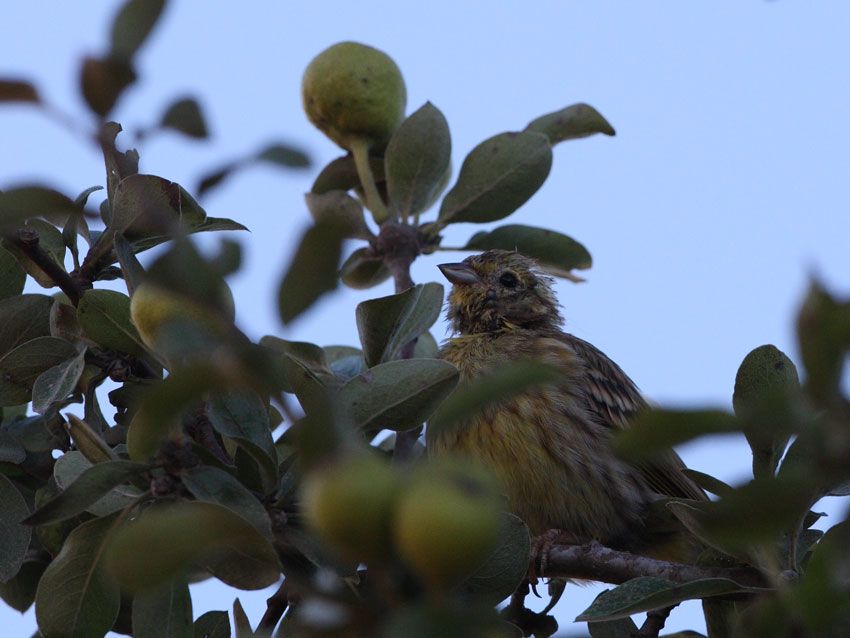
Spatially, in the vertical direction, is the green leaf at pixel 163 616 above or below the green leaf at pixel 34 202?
below

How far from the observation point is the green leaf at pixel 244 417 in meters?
2.22

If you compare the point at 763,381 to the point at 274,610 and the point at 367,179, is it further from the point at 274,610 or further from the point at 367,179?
the point at 367,179

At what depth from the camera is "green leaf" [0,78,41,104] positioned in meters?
1.21

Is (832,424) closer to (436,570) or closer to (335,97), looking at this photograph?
(436,570)

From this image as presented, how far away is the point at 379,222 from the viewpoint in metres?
4.31

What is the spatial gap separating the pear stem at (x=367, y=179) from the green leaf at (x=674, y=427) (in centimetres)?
335

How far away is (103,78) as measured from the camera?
1303 mm

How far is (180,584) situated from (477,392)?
1.62m

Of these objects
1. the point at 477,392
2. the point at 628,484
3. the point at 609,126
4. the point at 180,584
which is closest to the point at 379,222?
the point at 609,126

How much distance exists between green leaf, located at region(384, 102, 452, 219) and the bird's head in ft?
4.86

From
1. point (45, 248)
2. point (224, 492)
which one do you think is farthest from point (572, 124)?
point (224, 492)

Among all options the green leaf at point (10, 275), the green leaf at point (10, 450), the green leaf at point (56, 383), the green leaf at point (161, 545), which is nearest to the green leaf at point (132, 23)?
the green leaf at point (161, 545)

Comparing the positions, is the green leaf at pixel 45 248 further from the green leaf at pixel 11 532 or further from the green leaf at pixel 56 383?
the green leaf at pixel 11 532

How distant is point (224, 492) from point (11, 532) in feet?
3.07
